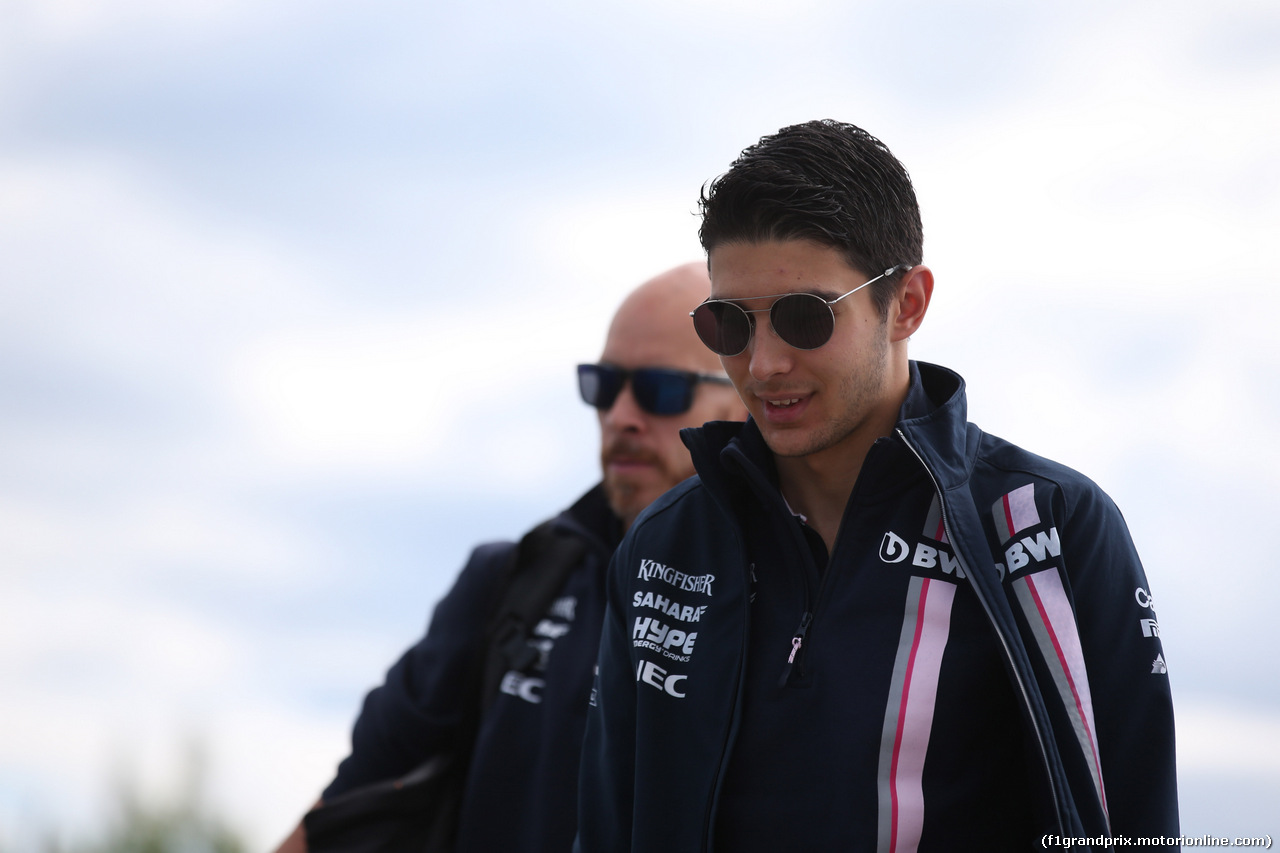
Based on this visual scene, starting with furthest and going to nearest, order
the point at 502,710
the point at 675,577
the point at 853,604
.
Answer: the point at 502,710
the point at 675,577
the point at 853,604

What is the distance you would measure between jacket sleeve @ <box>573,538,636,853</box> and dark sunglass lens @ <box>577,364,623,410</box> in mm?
1258

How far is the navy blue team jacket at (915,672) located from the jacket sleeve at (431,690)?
4.36 feet

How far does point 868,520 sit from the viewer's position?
2.68 m

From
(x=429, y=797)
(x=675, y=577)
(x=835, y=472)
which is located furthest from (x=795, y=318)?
(x=429, y=797)

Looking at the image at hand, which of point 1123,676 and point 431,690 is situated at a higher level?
point 1123,676

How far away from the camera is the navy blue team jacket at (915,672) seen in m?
2.40

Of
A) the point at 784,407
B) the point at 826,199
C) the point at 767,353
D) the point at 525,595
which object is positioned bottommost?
the point at 525,595

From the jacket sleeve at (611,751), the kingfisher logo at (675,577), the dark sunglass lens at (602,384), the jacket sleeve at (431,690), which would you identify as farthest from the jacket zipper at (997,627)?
the jacket sleeve at (431,690)

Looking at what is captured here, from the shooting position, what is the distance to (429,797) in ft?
13.1

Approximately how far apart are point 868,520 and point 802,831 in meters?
0.67

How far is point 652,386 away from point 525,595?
843 mm

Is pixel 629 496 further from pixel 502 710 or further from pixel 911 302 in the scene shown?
pixel 911 302

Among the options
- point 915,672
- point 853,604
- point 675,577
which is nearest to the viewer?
point 915,672

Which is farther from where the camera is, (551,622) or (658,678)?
(551,622)
